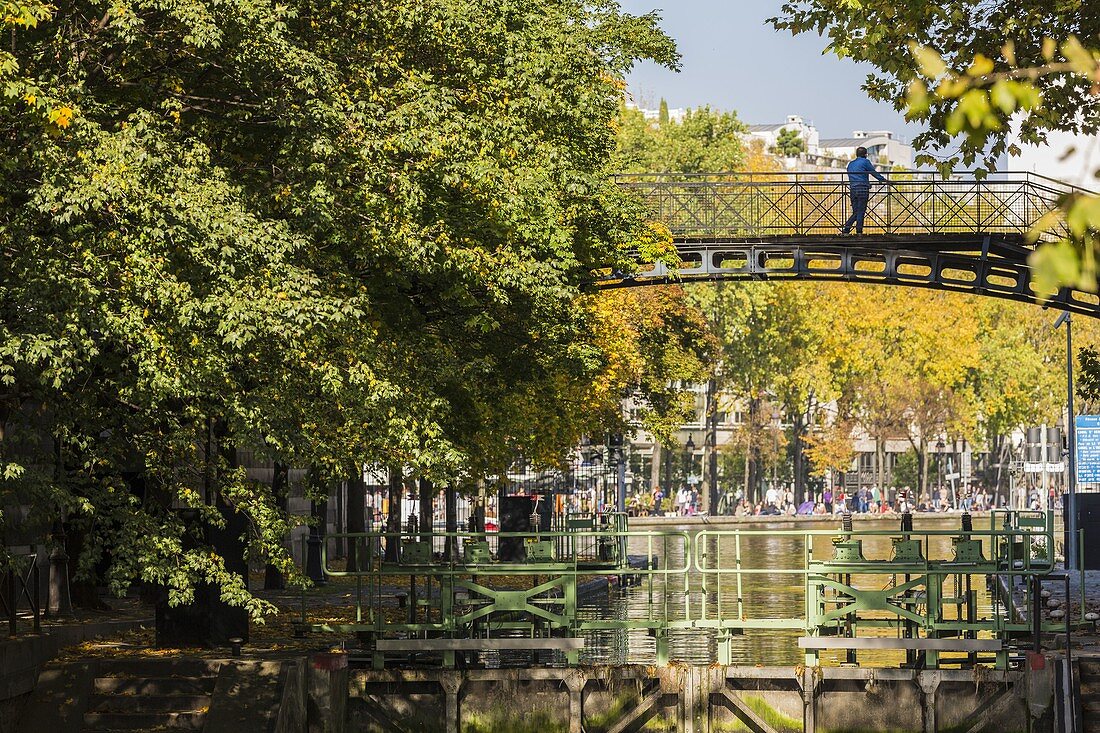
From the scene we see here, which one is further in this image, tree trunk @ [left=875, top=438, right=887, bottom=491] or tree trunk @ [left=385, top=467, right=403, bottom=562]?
tree trunk @ [left=875, top=438, right=887, bottom=491]

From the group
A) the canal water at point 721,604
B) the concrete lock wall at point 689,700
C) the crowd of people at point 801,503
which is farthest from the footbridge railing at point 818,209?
the crowd of people at point 801,503

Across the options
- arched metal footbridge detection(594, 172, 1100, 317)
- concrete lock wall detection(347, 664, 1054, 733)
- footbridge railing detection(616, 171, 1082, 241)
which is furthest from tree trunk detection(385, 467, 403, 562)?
concrete lock wall detection(347, 664, 1054, 733)

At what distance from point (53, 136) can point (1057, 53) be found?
1078 centimetres

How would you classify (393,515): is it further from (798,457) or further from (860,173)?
(798,457)

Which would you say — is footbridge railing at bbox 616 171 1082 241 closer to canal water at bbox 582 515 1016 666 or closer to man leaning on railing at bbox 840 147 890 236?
man leaning on railing at bbox 840 147 890 236

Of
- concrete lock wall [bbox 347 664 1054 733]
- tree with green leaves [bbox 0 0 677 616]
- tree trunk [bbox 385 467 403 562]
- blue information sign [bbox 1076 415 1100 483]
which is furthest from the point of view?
tree trunk [bbox 385 467 403 562]

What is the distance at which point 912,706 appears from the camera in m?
18.9

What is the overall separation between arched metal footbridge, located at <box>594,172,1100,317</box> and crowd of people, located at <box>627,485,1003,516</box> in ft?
157

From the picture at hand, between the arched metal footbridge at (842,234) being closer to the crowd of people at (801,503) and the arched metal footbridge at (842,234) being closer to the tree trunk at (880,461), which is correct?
the crowd of people at (801,503)

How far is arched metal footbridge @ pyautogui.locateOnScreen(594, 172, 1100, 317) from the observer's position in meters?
38.1

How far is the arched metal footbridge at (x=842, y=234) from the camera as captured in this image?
125 feet

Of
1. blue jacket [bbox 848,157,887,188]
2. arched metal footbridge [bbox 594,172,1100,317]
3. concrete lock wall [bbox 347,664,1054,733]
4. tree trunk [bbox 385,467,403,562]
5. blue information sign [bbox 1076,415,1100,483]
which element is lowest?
concrete lock wall [bbox 347,664,1054,733]

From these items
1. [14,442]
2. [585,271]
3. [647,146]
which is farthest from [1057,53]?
[647,146]

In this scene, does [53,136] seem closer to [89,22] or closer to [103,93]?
[89,22]
